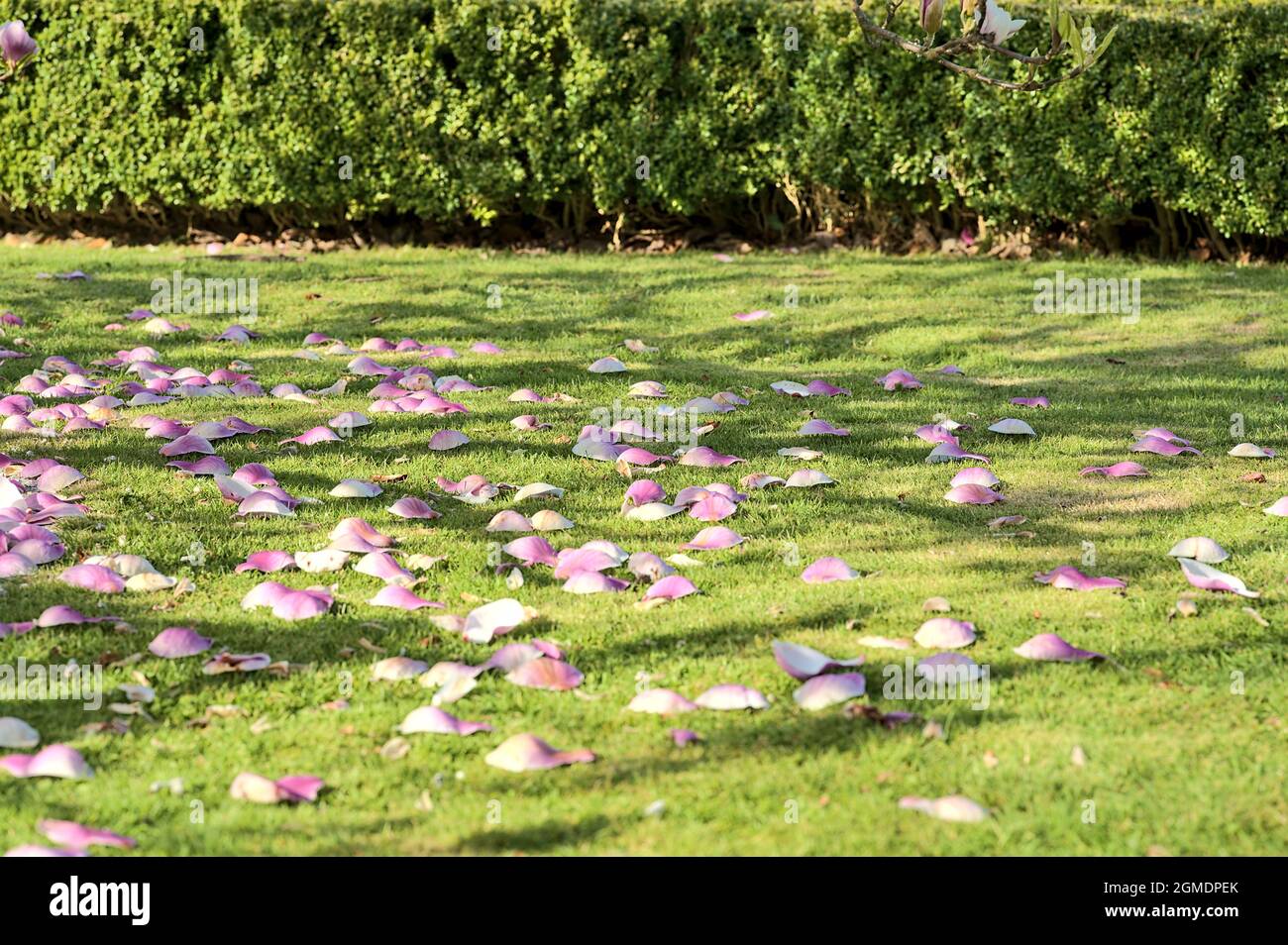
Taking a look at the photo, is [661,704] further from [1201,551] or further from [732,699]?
[1201,551]

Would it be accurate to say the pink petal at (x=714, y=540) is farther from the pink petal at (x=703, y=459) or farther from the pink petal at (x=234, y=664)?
the pink petal at (x=234, y=664)

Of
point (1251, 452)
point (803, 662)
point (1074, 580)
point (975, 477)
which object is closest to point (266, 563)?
point (803, 662)

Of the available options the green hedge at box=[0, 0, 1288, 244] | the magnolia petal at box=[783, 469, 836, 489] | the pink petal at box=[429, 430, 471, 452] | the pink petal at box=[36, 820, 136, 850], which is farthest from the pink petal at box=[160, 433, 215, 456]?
the green hedge at box=[0, 0, 1288, 244]

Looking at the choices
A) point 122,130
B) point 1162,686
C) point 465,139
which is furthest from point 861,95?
point 1162,686

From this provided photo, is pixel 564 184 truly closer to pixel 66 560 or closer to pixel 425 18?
pixel 425 18

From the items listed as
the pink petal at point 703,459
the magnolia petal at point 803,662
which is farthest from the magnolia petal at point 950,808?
the pink petal at point 703,459

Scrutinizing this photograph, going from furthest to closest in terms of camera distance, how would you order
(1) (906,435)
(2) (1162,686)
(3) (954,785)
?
(1) (906,435), (2) (1162,686), (3) (954,785)

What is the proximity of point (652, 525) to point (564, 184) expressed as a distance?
5.96 meters

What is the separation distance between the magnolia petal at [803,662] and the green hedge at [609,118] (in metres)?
6.57

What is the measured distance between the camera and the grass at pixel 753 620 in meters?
2.80

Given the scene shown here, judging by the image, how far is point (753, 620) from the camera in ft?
12.3

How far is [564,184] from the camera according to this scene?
10109 millimetres

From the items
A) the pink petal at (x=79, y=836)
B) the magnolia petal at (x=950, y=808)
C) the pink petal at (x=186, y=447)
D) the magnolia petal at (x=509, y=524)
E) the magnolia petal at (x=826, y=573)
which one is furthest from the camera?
the pink petal at (x=186, y=447)

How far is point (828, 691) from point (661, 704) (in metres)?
0.38
